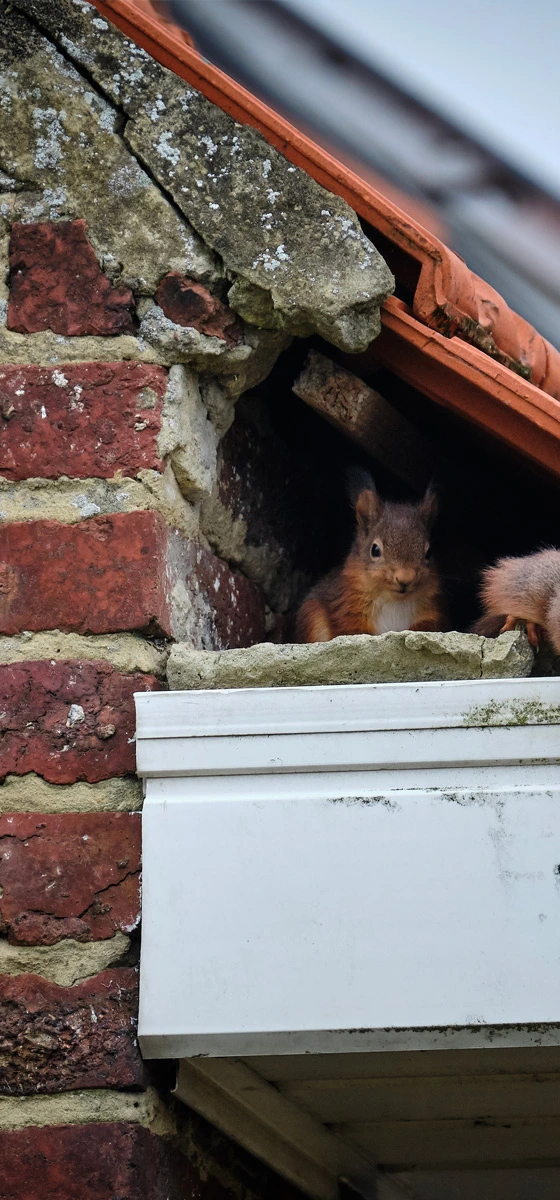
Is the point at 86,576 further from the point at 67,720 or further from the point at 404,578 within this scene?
the point at 404,578

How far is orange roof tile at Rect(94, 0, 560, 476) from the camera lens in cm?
203

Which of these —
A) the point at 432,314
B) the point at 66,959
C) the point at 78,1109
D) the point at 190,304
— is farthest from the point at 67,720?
the point at 432,314

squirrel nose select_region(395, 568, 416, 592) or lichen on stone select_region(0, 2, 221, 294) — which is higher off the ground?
lichen on stone select_region(0, 2, 221, 294)

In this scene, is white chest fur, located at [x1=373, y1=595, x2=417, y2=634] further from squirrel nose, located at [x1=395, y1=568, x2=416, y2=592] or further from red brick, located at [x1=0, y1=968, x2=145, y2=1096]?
red brick, located at [x1=0, y1=968, x2=145, y2=1096]

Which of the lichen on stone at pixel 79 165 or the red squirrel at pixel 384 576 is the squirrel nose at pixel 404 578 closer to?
the red squirrel at pixel 384 576

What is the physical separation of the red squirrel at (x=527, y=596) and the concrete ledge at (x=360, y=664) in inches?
4.7

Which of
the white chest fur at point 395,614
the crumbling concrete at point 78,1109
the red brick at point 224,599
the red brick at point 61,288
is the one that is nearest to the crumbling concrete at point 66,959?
the crumbling concrete at point 78,1109

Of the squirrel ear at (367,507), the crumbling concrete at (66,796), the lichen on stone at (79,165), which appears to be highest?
the lichen on stone at (79,165)

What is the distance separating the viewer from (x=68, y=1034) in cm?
170

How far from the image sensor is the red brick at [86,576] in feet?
6.22

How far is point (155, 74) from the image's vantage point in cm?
215

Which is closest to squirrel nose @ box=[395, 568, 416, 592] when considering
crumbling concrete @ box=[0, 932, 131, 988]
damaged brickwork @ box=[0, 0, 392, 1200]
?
damaged brickwork @ box=[0, 0, 392, 1200]

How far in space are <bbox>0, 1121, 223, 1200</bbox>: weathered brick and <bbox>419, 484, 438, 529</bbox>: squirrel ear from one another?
163 cm

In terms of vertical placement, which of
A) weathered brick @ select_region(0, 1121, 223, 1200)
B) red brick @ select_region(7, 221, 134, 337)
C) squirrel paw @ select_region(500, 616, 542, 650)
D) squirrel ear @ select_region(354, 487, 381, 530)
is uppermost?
squirrel paw @ select_region(500, 616, 542, 650)
